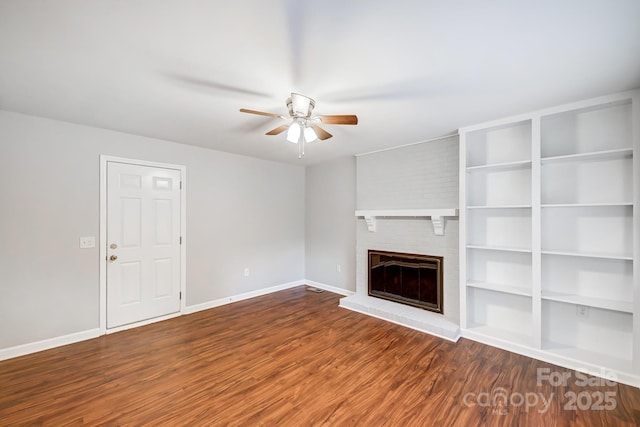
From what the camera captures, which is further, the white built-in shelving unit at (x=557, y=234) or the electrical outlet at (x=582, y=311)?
the electrical outlet at (x=582, y=311)

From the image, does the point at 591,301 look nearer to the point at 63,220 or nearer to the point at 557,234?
the point at 557,234

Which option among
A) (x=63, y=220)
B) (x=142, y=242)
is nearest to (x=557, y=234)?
(x=142, y=242)

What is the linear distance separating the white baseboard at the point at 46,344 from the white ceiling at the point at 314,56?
8.07 ft

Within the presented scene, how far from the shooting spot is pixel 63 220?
3066 mm

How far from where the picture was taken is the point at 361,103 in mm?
2545

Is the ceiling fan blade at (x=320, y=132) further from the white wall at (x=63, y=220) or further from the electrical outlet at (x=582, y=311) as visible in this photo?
the electrical outlet at (x=582, y=311)

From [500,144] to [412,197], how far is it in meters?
1.25

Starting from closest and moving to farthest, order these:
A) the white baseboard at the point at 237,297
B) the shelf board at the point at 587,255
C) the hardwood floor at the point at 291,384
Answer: the hardwood floor at the point at 291,384, the shelf board at the point at 587,255, the white baseboard at the point at 237,297

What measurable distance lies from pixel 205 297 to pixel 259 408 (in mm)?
2569

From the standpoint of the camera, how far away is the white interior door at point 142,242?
3406 millimetres

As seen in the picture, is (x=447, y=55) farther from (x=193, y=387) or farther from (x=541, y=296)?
(x=193, y=387)

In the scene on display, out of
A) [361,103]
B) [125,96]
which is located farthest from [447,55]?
[125,96]

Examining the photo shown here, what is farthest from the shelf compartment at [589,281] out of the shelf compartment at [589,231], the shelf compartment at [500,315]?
the shelf compartment at [500,315]

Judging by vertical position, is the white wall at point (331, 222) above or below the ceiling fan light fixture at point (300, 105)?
below
